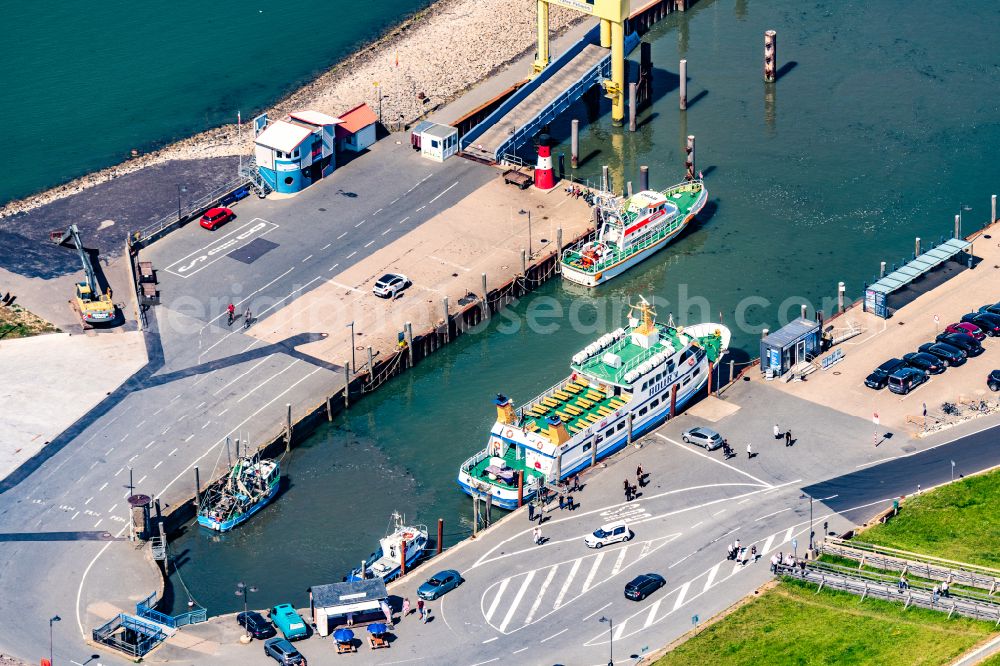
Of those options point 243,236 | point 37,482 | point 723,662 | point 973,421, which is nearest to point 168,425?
point 37,482

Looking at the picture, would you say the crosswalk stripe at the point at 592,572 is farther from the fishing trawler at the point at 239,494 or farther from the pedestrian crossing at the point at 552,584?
the fishing trawler at the point at 239,494

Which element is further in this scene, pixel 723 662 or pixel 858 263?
pixel 858 263

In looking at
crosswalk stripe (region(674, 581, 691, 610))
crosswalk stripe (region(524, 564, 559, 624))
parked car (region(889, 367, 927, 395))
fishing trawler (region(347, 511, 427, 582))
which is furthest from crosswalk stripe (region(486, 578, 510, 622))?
parked car (region(889, 367, 927, 395))

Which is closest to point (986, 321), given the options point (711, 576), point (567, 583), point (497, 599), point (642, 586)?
point (711, 576)

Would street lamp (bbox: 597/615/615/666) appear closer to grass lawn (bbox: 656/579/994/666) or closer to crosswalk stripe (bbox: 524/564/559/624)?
grass lawn (bbox: 656/579/994/666)

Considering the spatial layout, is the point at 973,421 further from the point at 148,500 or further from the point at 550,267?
the point at 148,500

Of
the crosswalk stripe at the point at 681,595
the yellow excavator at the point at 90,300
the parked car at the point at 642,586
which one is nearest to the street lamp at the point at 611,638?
the parked car at the point at 642,586
